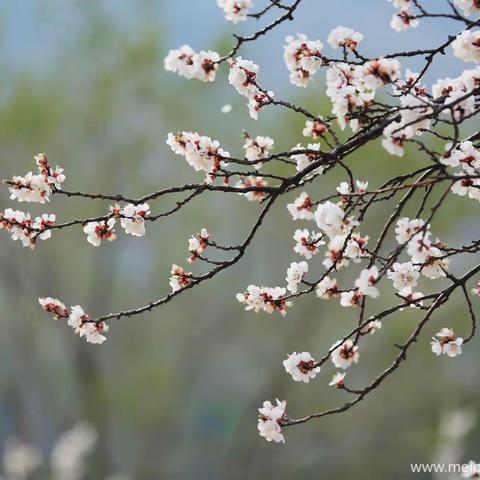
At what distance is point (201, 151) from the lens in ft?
6.43

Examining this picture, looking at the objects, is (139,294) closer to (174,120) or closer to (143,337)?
(143,337)

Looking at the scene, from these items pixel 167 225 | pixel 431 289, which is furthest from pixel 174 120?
pixel 431 289

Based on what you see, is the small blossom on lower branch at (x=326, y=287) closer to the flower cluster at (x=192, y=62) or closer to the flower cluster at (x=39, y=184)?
the flower cluster at (x=192, y=62)

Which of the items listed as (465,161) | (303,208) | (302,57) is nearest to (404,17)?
(302,57)

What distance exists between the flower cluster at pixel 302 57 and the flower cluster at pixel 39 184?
0.69m

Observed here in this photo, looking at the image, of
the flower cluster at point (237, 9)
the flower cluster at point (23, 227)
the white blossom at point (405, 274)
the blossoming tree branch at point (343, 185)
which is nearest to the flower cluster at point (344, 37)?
the blossoming tree branch at point (343, 185)

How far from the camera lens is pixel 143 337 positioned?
10.1 metres

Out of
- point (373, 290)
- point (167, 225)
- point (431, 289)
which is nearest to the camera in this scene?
point (373, 290)

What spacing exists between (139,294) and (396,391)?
3619 mm

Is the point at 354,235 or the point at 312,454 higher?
the point at 312,454

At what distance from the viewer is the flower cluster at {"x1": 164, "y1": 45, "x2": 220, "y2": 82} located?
1927 mm

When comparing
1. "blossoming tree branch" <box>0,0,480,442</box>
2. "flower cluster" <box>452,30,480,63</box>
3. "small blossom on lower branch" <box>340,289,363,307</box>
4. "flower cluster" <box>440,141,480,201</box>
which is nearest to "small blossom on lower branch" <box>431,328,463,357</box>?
"blossoming tree branch" <box>0,0,480,442</box>

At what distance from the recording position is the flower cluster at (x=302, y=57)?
6.55 ft

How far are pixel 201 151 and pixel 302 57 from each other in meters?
0.37
